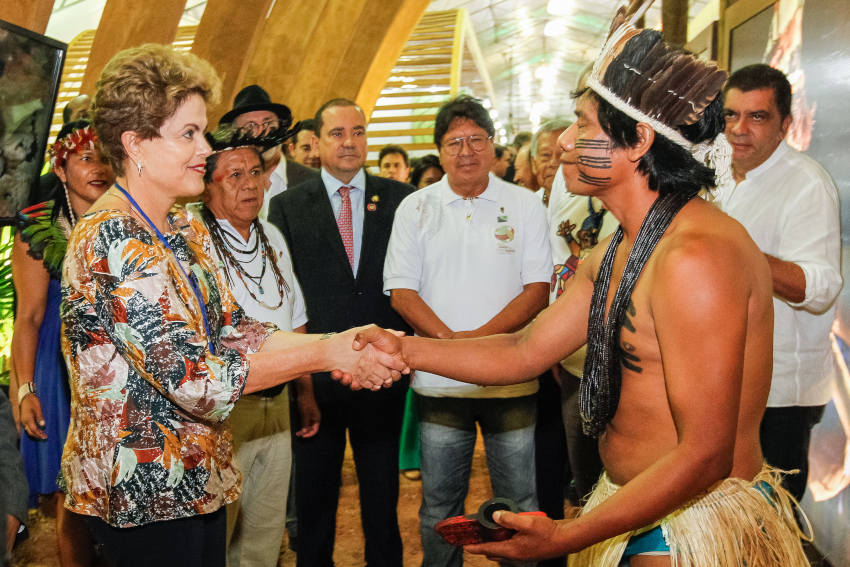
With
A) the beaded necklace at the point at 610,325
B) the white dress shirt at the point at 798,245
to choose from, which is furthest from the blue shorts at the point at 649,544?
the white dress shirt at the point at 798,245

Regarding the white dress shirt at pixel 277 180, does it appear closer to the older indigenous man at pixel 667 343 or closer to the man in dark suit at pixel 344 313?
the man in dark suit at pixel 344 313

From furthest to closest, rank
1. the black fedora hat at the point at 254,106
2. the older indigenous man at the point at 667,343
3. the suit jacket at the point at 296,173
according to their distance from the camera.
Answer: the suit jacket at the point at 296,173
the black fedora hat at the point at 254,106
the older indigenous man at the point at 667,343

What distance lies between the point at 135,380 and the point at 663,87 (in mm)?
1436

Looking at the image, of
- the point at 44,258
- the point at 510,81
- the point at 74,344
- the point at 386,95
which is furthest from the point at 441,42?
the point at 510,81

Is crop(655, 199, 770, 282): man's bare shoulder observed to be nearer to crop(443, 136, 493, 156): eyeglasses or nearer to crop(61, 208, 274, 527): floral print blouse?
crop(61, 208, 274, 527): floral print blouse

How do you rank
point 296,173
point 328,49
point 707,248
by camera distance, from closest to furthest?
point 707,248
point 296,173
point 328,49

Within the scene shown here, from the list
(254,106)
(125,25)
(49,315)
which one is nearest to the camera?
(49,315)

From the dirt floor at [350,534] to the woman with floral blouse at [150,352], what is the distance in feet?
7.09

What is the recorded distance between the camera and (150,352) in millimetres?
1739

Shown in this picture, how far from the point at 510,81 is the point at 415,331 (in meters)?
27.4

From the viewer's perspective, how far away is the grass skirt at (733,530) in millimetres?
1671

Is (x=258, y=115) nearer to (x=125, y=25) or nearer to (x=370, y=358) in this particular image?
(x=125, y=25)

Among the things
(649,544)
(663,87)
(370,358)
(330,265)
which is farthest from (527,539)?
(330,265)

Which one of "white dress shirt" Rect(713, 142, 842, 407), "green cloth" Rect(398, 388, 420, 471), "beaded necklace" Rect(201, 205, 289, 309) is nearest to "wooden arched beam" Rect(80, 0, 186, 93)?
"beaded necklace" Rect(201, 205, 289, 309)
